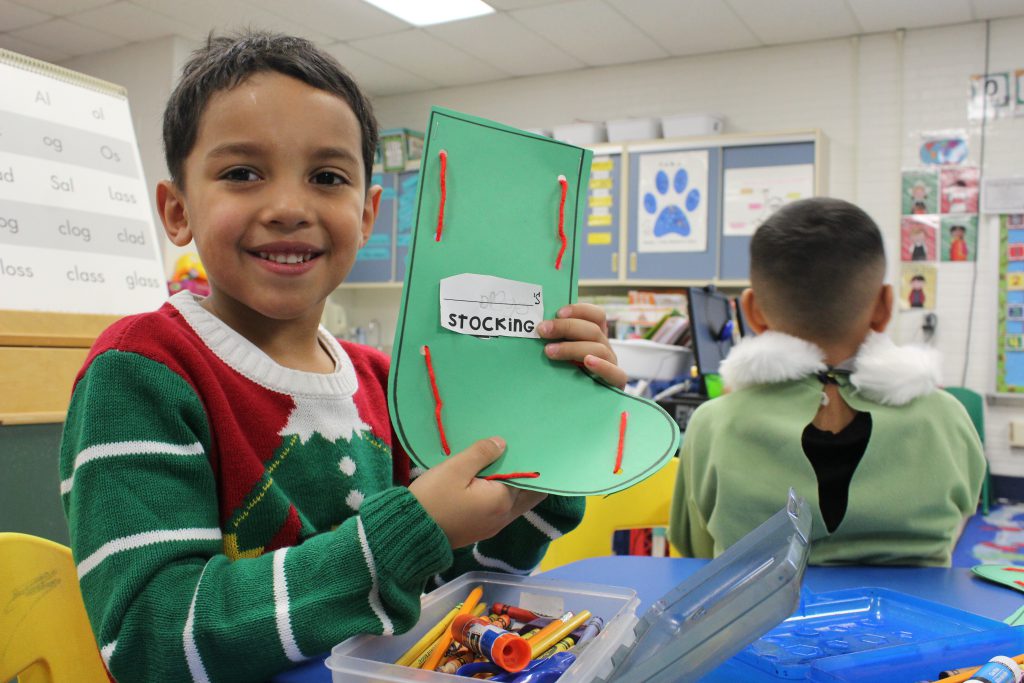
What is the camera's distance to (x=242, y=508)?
0.76 meters

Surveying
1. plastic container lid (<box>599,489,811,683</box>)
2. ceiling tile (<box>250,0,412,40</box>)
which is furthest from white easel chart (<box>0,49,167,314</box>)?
ceiling tile (<box>250,0,412,40</box>)

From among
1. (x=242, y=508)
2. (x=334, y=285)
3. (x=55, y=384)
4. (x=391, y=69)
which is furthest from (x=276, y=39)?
(x=391, y=69)

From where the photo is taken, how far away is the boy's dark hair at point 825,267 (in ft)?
4.61

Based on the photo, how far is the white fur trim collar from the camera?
1.24 metres

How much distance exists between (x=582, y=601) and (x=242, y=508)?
332 millimetres

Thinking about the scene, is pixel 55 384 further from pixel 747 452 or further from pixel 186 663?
pixel 747 452

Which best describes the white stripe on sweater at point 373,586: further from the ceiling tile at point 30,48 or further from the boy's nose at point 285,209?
the ceiling tile at point 30,48

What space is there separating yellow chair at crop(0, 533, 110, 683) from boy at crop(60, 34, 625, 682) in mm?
194

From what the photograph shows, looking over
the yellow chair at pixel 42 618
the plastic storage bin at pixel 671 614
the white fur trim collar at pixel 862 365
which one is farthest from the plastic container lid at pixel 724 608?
the white fur trim collar at pixel 862 365

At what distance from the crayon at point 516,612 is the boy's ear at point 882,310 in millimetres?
941

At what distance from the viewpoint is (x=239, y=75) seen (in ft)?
2.65

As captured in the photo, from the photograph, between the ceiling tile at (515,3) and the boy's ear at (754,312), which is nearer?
the boy's ear at (754,312)

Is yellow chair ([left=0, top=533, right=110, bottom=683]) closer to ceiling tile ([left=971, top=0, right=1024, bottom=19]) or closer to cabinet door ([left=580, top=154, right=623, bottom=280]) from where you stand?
cabinet door ([left=580, top=154, right=623, bottom=280])

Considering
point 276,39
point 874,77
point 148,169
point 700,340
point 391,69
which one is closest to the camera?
point 276,39
